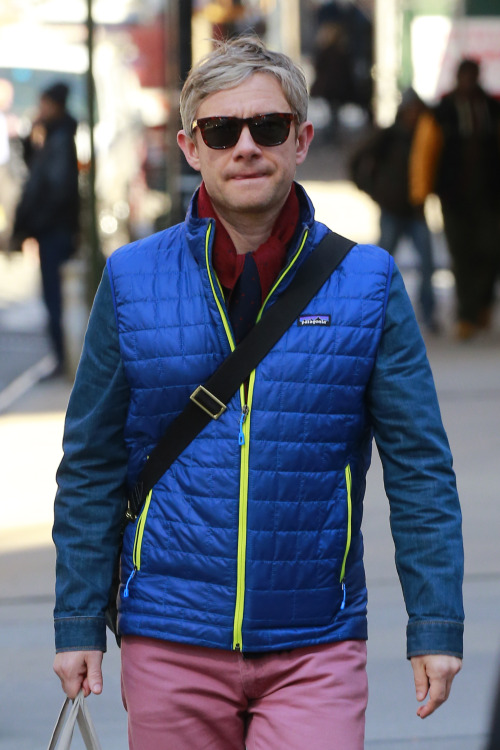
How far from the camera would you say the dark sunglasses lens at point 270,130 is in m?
2.64

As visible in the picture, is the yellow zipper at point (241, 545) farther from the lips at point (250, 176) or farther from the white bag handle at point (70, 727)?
the lips at point (250, 176)

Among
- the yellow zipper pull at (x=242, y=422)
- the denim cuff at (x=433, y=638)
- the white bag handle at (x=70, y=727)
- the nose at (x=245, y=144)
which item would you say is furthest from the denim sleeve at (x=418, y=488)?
the white bag handle at (x=70, y=727)

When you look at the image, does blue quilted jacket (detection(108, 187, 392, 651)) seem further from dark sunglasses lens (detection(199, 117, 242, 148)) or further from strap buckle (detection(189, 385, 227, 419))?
dark sunglasses lens (detection(199, 117, 242, 148))

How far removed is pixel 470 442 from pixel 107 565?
218 inches

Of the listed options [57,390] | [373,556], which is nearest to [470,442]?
[373,556]

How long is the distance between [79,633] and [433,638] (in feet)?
2.12

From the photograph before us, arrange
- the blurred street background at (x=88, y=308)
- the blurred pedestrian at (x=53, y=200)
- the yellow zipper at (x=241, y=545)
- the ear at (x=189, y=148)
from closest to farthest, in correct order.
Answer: the yellow zipper at (x=241, y=545) < the ear at (x=189, y=148) < the blurred street background at (x=88, y=308) < the blurred pedestrian at (x=53, y=200)

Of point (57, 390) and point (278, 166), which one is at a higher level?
point (278, 166)

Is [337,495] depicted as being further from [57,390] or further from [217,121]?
[57,390]

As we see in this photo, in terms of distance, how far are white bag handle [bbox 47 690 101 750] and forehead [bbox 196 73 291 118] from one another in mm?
1094

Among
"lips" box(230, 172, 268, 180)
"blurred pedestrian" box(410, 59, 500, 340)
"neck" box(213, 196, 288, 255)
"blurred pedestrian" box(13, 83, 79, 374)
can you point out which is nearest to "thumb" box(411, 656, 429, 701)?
"neck" box(213, 196, 288, 255)

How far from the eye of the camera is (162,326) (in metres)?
2.65

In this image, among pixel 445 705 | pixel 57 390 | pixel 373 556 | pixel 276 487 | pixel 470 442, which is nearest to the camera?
pixel 276 487

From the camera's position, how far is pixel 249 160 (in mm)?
2641
